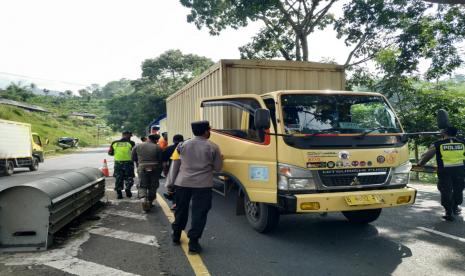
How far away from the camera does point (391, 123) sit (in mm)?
5246

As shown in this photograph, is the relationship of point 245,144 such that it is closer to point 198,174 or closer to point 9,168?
point 198,174

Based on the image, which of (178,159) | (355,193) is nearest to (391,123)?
(355,193)

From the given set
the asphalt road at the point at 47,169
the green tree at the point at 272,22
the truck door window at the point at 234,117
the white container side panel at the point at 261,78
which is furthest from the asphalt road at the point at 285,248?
the green tree at the point at 272,22

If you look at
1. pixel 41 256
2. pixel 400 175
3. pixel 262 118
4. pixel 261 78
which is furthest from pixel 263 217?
pixel 41 256

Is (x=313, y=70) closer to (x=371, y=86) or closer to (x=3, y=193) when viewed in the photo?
(x=3, y=193)

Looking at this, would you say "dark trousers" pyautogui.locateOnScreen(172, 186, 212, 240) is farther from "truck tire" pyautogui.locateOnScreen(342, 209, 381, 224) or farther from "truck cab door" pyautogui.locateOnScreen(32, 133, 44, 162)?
"truck cab door" pyautogui.locateOnScreen(32, 133, 44, 162)

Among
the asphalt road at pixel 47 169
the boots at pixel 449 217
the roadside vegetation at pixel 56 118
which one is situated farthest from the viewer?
the roadside vegetation at pixel 56 118

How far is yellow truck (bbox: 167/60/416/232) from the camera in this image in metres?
4.55

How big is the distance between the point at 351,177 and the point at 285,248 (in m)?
1.23

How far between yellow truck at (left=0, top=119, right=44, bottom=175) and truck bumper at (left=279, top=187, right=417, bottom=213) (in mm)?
15385

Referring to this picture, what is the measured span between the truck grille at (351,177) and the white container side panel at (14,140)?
15.6m

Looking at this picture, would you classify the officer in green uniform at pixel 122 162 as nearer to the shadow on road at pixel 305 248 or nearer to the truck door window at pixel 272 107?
the shadow on road at pixel 305 248

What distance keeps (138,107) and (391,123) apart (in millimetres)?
39834

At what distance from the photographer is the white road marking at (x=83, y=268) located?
3926 millimetres
